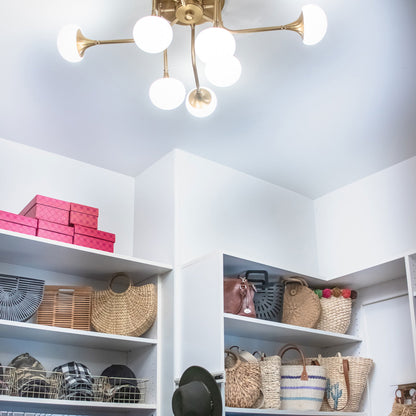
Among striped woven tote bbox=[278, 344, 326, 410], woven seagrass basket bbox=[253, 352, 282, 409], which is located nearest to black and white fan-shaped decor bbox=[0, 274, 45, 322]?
woven seagrass basket bbox=[253, 352, 282, 409]

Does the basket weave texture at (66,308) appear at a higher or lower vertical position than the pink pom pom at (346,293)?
lower

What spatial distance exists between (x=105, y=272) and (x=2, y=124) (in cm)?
91

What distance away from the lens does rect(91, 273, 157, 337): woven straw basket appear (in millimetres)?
2906

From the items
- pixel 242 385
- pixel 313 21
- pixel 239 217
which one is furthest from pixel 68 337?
pixel 313 21

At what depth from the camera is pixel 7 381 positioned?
250 centimetres

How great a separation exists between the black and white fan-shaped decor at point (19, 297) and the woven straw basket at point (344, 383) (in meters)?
1.49

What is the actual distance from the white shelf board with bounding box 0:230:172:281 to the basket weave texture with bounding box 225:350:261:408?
612mm

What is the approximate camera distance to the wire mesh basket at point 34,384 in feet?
8.23

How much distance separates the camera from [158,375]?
2.91m

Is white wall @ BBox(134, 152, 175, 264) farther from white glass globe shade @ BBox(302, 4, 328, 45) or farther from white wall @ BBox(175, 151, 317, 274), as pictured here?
white glass globe shade @ BBox(302, 4, 328, 45)

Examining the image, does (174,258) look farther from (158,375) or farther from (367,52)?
(367,52)

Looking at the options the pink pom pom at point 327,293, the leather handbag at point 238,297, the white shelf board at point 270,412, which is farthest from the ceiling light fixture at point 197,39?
the pink pom pom at point 327,293

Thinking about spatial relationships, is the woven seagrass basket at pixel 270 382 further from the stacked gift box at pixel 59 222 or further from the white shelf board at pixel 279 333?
the stacked gift box at pixel 59 222

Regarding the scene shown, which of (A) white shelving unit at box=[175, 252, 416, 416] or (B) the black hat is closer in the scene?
(B) the black hat
